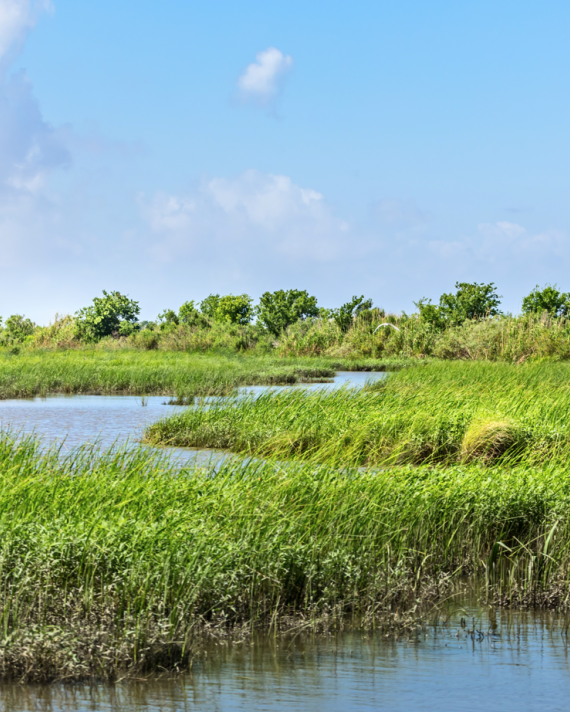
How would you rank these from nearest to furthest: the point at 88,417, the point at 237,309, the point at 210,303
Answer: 1. the point at 88,417
2. the point at 237,309
3. the point at 210,303

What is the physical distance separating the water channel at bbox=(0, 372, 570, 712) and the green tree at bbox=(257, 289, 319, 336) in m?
56.4

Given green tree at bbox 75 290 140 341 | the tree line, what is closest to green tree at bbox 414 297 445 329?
the tree line

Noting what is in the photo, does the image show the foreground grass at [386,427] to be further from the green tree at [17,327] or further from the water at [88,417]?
the green tree at [17,327]

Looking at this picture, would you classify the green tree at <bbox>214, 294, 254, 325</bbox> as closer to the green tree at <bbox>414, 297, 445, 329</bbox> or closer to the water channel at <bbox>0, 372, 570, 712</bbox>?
the green tree at <bbox>414, 297, 445, 329</bbox>

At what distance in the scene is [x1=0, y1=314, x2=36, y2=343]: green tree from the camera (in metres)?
64.8

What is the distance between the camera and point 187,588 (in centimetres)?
516

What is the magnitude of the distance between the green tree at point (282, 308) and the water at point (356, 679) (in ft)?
185

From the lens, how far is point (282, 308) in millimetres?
66312

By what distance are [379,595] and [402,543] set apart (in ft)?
2.17

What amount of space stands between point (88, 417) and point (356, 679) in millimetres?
14628

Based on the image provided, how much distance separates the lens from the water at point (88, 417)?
47.3ft

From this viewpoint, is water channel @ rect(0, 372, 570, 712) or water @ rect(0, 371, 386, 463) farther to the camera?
water @ rect(0, 371, 386, 463)

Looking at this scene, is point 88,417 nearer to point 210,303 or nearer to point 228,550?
point 228,550

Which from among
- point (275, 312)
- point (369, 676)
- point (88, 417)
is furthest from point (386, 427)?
point (275, 312)
